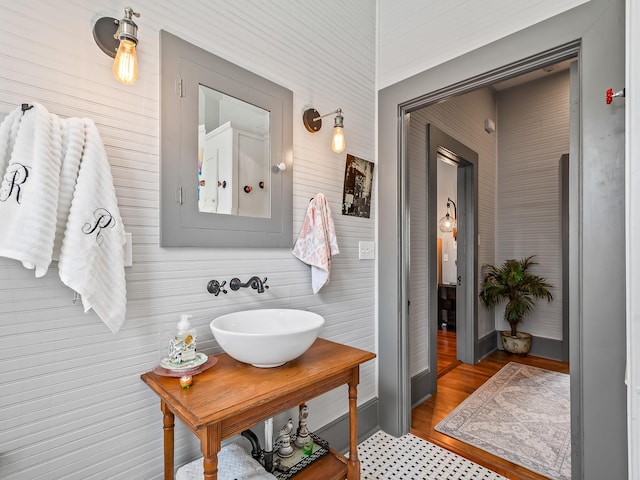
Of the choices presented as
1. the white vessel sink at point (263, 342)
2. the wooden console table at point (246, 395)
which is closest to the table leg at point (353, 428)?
the wooden console table at point (246, 395)

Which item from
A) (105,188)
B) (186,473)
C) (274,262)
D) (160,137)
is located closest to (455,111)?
(274,262)

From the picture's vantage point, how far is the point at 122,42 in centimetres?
102

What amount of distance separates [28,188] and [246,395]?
0.87 metres

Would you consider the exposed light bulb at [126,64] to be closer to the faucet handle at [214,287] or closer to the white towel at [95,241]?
the white towel at [95,241]

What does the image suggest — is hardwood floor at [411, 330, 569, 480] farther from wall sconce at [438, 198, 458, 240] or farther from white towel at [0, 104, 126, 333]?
white towel at [0, 104, 126, 333]

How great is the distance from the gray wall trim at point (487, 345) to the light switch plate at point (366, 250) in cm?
224

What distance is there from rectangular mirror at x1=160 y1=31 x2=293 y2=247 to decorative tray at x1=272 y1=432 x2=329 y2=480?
979 millimetres

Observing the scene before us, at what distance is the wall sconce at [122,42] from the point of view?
3.30 ft

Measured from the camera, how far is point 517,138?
4.04m

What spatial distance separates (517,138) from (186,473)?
4.57 meters

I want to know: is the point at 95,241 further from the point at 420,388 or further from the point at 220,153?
the point at 420,388

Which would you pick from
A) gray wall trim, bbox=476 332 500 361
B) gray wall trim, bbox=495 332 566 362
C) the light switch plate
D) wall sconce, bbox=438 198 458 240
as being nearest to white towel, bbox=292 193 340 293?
the light switch plate

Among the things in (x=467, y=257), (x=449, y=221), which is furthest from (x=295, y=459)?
(x=449, y=221)

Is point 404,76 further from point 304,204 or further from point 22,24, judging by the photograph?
point 22,24
